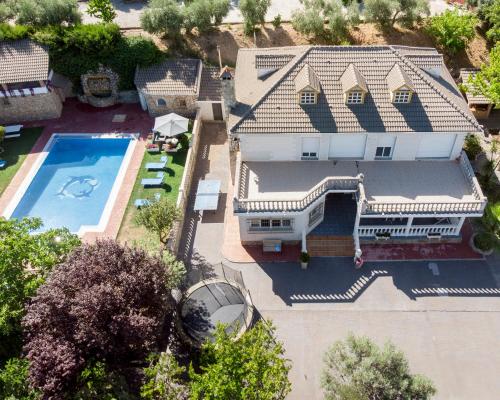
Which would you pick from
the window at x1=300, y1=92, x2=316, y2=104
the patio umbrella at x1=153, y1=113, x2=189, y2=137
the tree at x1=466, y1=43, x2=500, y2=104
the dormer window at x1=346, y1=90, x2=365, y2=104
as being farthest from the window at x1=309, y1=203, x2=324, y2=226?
the tree at x1=466, y1=43, x2=500, y2=104

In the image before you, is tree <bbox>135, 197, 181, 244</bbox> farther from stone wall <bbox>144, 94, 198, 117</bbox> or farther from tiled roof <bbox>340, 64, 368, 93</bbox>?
stone wall <bbox>144, 94, 198, 117</bbox>

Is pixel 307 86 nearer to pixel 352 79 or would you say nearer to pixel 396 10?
pixel 352 79

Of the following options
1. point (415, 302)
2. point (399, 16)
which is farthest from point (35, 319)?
point (399, 16)

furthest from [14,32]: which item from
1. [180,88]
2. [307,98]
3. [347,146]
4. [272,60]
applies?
[347,146]

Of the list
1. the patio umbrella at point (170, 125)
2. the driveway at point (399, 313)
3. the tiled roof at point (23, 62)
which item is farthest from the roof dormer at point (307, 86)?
the tiled roof at point (23, 62)

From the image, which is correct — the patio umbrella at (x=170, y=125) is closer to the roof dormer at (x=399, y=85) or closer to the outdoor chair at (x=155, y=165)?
the outdoor chair at (x=155, y=165)

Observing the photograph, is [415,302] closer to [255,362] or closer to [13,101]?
[255,362]
